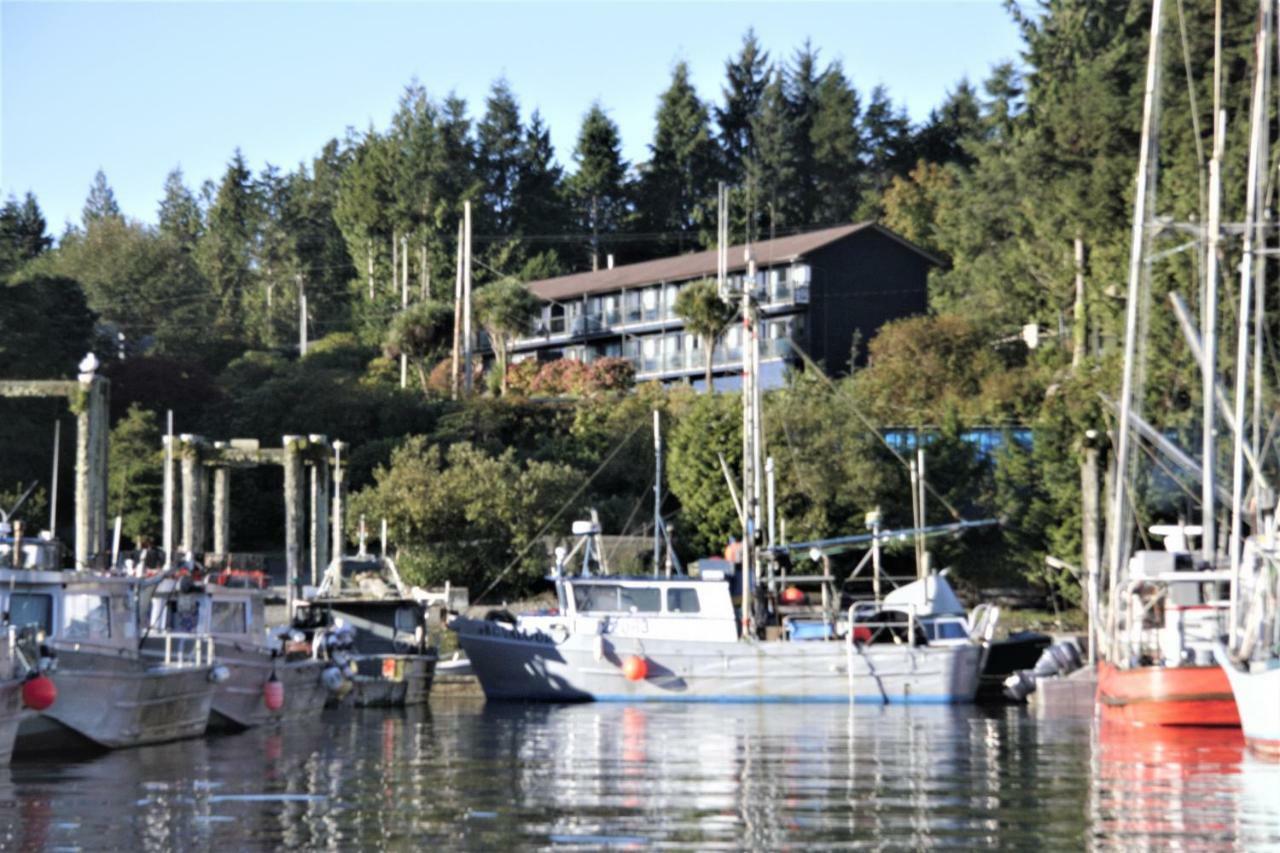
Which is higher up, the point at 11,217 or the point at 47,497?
the point at 11,217

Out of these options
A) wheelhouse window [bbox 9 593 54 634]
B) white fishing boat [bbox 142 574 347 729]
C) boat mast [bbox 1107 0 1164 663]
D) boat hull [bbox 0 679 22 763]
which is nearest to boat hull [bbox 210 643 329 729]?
white fishing boat [bbox 142 574 347 729]

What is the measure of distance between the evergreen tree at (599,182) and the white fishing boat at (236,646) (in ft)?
222

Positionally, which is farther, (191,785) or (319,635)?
(319,635)

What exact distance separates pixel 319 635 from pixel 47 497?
929 inches

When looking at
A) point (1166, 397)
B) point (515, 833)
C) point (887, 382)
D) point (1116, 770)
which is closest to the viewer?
point (515, 833)

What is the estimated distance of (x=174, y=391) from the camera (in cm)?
6675

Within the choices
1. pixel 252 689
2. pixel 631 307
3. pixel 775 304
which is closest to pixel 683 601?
pixel 252 689

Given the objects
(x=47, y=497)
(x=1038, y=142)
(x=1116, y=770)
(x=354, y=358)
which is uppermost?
(x=1038, y=142)

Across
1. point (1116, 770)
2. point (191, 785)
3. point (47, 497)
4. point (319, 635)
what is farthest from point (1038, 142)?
point (191, 785)

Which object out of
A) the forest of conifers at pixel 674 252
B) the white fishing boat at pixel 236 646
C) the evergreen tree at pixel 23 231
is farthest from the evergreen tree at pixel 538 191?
the white fishing boat at pixel 236 646

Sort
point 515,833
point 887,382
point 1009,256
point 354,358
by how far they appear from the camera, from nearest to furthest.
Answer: point 515,833
point 887,382
point 1009,256
point 354,358

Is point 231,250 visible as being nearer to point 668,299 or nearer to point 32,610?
point 668,299

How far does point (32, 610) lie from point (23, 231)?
296ft

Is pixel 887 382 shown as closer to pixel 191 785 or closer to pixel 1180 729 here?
pixel 1180 729
